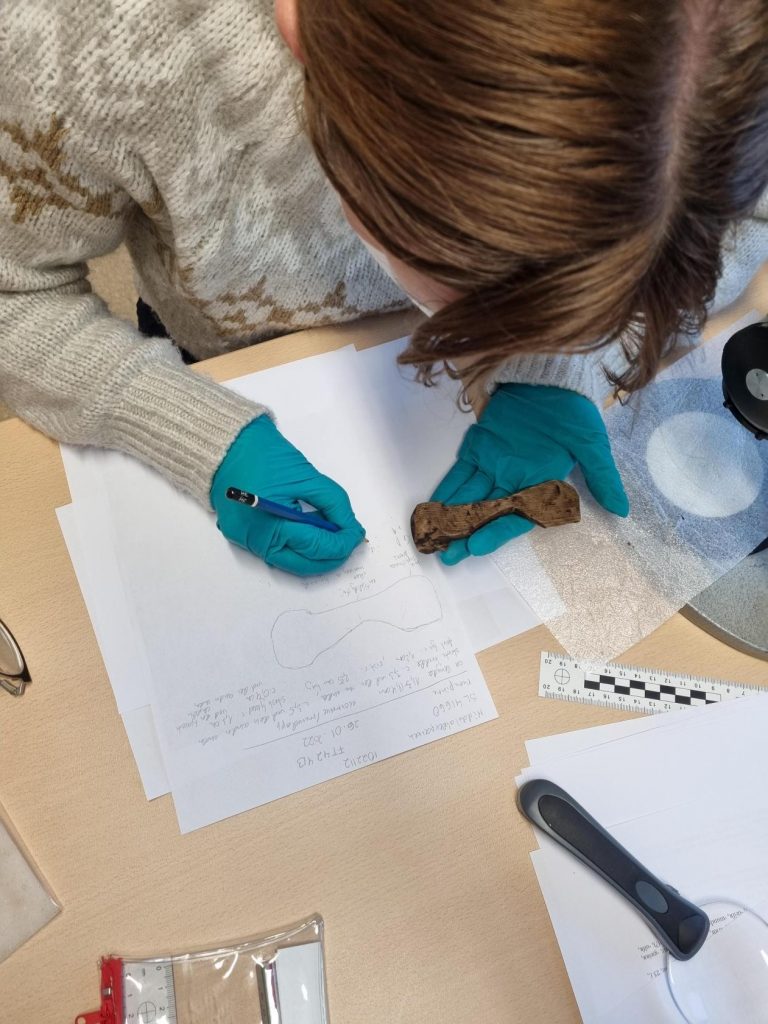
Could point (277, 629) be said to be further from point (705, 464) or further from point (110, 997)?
point (705, 464)

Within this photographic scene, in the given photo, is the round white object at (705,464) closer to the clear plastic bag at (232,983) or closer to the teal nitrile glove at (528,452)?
the teal nitrile glove at (528,452)

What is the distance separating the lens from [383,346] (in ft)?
2.38

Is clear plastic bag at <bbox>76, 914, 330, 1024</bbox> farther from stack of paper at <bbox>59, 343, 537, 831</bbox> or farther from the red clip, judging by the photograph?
stack of paper at <bbox>59, 343, 537, 831</bbox>

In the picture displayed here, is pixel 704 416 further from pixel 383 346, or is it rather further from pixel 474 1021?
pixel 474 1021

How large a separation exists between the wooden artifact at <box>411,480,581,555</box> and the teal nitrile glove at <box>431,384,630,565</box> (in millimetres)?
11

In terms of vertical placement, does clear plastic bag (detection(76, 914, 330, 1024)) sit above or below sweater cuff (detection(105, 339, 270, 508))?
below

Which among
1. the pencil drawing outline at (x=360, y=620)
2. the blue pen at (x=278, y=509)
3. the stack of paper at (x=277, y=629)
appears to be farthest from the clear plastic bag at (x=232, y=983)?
the blue pen at (x=278, y=509)

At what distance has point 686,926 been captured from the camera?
576mm

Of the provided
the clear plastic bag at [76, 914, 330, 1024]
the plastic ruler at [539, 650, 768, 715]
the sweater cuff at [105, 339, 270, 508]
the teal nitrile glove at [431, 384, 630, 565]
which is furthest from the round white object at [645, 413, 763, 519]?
the clear plastic bag at [76, 914, 330, 1024]

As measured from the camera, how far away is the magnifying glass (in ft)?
1.89

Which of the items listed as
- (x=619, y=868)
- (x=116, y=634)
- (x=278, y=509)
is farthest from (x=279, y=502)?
(x=619, y=868)

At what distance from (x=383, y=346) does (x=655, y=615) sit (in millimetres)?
366

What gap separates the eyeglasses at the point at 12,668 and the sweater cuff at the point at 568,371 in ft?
1.60

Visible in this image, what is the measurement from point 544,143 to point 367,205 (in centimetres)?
10
